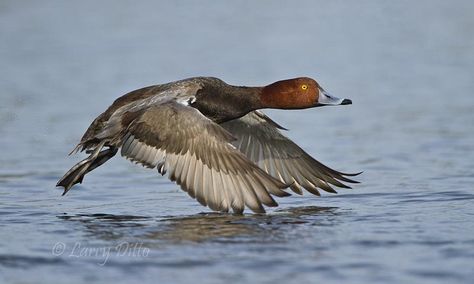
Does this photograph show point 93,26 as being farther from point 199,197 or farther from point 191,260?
point 191,260

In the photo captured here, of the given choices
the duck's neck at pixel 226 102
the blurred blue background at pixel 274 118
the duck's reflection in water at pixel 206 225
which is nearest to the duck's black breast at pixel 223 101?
the duck's neck at pixel 226 102

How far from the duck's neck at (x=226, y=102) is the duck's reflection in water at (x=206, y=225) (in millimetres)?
1269

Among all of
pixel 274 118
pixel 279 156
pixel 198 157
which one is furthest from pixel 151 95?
pixel 274 118

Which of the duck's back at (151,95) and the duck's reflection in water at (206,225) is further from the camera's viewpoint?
the duck's back at (151,95)

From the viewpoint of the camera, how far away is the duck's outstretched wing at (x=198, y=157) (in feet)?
29.1

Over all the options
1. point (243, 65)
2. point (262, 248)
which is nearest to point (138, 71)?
point (243, 65)

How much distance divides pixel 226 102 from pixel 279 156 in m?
1.04

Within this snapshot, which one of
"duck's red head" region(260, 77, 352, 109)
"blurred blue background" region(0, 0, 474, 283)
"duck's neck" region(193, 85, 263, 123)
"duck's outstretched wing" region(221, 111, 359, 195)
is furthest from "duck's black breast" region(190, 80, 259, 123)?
"blurred blue background" region(0, 0, 474, 283)

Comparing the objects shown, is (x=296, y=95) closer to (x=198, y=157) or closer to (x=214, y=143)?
(x=214, y=143)

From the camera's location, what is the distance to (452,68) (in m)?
17.7

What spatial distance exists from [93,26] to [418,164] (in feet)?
36.6

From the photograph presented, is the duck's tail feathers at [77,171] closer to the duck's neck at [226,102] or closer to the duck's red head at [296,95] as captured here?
the duck's neck at [226,102]

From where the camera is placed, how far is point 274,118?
49.3 ft

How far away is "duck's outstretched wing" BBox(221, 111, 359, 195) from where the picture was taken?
10.6 m
